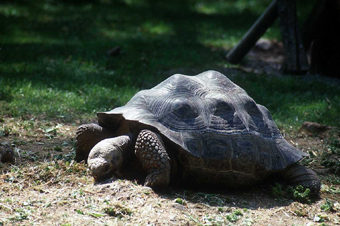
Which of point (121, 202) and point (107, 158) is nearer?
point (121, 202)

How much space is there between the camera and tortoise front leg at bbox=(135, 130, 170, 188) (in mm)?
3111

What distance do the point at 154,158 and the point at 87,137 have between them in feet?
2.43

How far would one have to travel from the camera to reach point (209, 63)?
301 inches

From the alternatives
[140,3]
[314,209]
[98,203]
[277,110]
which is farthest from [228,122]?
[140,3]

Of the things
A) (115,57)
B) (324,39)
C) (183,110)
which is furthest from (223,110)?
(324,39)

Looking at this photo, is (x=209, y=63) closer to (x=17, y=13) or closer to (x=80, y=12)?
(x=80, y=12)

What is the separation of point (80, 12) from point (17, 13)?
5.18ft

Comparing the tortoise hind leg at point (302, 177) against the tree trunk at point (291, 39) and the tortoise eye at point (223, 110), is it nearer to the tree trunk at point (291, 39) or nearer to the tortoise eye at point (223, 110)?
the tortoise eye at point (223, 110)

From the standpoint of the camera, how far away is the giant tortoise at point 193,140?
317 cm

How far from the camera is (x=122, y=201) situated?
2.90m

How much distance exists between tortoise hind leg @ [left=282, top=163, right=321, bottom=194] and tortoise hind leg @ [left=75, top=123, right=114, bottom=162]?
5.31 feet

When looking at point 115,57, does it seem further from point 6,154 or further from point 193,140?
point 193,140

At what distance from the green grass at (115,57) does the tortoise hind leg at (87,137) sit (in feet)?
4.53

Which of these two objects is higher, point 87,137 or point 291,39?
point 291,39
